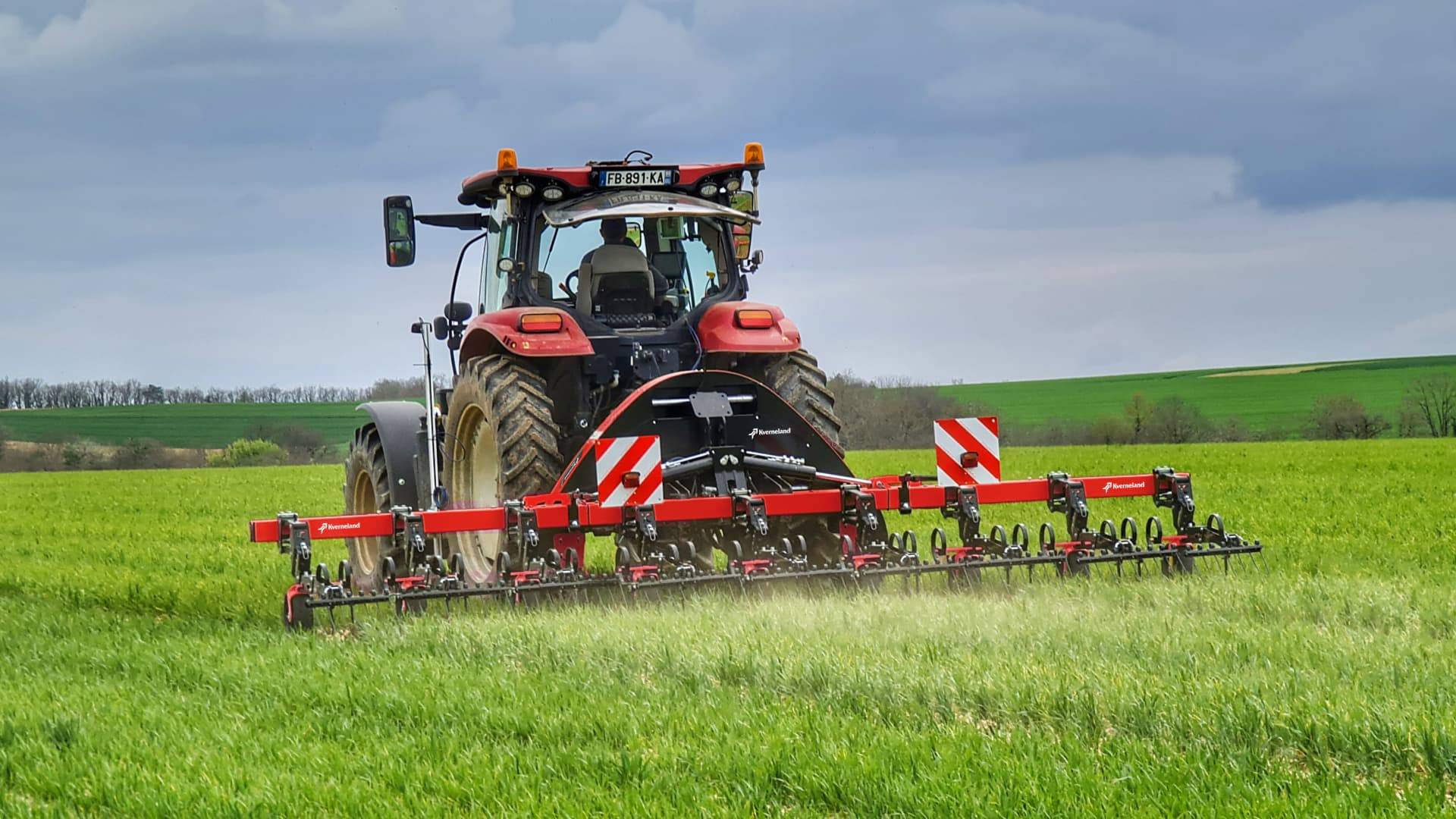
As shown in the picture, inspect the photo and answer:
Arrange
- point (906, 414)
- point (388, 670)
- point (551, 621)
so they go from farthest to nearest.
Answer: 1. point (906, 414)
2. point (551, 621)
3. point (388, 670)

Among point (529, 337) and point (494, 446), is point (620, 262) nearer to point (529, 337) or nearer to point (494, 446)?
point (529, 337)

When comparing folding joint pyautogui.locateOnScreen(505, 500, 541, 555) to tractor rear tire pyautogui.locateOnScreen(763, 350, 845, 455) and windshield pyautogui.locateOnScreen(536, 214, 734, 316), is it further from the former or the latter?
windshield pyautogui.locateOnScreen(536, 214, 734, 316)

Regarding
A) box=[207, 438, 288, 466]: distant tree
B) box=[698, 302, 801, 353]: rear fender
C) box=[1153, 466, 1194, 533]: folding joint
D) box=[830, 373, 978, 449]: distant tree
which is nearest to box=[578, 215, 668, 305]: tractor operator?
box=[698, 302, 801, 353]: rear fender

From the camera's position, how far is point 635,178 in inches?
382

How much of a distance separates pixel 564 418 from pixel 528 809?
5.18 metres

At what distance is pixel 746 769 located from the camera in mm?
4480

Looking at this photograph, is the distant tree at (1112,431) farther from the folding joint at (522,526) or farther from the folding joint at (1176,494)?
the folding joint at (522,526)

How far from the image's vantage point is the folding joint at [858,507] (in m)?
8.41

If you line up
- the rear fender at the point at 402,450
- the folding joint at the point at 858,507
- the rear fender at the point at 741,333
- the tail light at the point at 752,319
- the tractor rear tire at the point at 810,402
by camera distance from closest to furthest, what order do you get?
the folding joint at the point at 858,507, the rear fender at the point at 741,333, the tail light at the point at 752,319, the tractor rear tire at the point at 810,402, the rear fender at the point at 402,450

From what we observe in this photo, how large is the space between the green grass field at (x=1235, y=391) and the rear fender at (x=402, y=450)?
2007 inches

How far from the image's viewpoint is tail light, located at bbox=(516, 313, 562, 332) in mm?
8750

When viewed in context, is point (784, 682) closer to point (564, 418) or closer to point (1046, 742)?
point (1046, 742)

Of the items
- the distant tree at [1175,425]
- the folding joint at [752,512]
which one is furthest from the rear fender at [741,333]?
the distant tree at [1175,425]

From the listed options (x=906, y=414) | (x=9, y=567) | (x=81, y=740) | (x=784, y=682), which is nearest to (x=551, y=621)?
(x=784, y=682)
